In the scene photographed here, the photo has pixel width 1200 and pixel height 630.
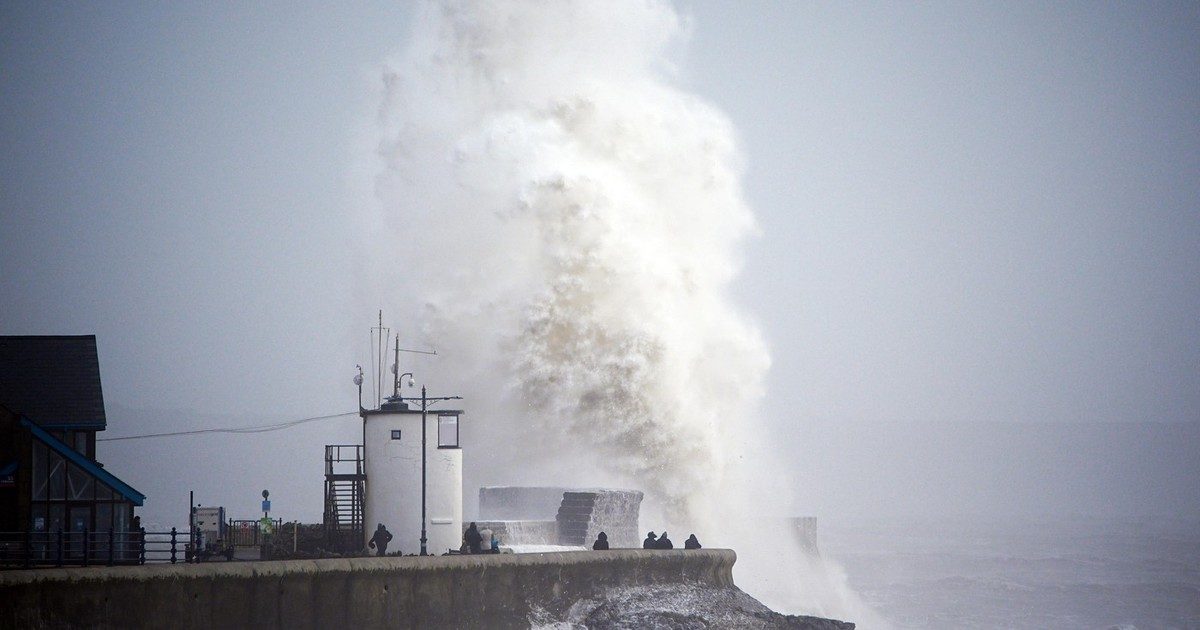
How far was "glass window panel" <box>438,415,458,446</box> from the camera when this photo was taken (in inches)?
957

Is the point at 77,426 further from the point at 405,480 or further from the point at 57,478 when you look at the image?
the point at 405,480

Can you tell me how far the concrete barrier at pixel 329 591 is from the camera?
16373 mm

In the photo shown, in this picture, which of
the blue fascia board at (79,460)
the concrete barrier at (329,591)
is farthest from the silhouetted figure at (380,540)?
the blue fascia board at (79,460)

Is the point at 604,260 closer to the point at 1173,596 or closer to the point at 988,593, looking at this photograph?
the point at 988,593

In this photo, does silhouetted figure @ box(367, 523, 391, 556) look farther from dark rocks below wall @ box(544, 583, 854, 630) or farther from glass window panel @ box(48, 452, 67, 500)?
glass window panel @ box(48, 452, 67, 500)

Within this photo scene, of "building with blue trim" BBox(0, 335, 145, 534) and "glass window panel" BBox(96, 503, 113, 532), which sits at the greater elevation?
"building with blue trim" BBox(0, 335, 145, 534)

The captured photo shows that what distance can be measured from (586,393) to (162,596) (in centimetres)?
1823

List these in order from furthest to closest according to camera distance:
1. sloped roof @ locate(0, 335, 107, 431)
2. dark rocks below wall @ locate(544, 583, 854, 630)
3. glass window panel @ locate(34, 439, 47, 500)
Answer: sloped roof @ locate(0, 335, 107, 431) < dark rocks below wall @ locate(544, 583, 854, 630) < glass window panel @ locate(34, 439, 47, 500)

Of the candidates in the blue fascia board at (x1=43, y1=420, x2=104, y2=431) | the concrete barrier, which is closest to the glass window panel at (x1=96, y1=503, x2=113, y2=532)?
the blue fascia board at (x1=43, y1=420, x2=104, y2=431)

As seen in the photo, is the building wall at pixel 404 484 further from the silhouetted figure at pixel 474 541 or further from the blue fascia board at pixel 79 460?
the blue fascia board at pixel 79 460

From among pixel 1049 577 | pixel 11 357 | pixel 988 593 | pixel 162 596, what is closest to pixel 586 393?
pixel 11 357

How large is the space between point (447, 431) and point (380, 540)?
2754 millimetres

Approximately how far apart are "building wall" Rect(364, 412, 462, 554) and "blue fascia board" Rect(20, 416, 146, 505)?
12.9 feet

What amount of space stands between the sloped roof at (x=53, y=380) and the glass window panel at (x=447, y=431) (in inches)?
241
